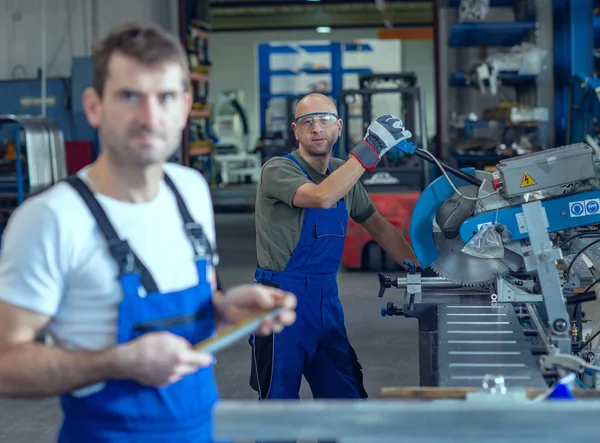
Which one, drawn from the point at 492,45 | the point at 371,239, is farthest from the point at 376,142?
the point at 492,45

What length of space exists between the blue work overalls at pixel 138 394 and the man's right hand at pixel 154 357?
8 centimetres

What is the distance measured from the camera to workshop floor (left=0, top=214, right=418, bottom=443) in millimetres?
4824

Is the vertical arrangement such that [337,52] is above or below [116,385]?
above

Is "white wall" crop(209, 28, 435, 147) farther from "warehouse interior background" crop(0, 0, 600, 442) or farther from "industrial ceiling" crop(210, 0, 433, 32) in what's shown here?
"warehouse interior background" crop(0, 0, 600, 442)

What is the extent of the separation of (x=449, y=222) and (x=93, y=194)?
6.92 ft

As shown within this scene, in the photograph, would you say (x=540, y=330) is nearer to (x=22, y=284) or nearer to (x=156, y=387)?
(x=156, y=387)

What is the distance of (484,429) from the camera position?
59.3 inches

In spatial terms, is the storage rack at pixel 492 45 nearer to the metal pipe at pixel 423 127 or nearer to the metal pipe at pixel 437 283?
the metal pipe at pixel 423 127

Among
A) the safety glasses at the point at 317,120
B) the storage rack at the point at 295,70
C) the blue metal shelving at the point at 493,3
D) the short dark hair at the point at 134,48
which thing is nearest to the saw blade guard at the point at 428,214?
the safety glasses at the point at 317,120

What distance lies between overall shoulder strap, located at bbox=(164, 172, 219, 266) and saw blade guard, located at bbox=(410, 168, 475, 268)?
1.94m

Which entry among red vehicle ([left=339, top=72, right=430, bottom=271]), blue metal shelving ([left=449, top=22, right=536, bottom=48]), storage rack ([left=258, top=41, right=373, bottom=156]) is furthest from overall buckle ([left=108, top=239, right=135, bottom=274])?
storage rack ([left=258, top=41, right=373, bottom=156])

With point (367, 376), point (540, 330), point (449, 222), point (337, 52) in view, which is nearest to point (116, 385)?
point (540, 330)

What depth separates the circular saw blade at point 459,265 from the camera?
363 centimetres

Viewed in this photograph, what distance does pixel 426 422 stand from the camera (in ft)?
4.92
